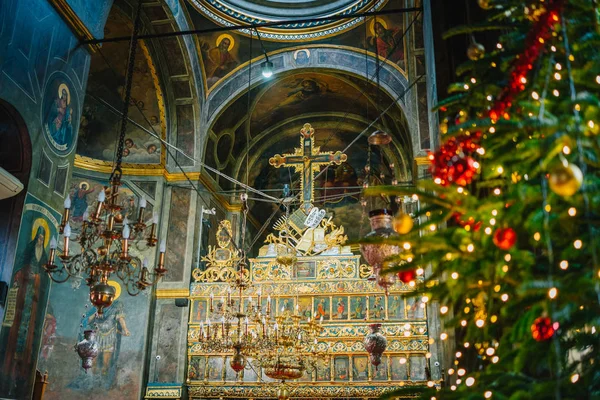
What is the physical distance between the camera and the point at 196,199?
11688 millimetres

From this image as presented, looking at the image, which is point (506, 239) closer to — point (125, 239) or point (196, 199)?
point (125, 239)

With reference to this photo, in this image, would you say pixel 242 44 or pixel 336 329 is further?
pixel 242 44

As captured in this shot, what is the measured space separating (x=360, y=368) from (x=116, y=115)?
7.08 metres

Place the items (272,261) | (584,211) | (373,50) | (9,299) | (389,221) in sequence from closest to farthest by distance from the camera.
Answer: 1. (584,211)
2. (389,221)
3. (9,299)
4. (272,261)
5. (373,50)

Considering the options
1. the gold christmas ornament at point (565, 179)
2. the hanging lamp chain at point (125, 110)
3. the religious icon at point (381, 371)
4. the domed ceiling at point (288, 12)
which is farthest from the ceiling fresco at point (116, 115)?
the gold christmas ornament at point (565, 179)

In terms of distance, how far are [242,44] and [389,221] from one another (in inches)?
304

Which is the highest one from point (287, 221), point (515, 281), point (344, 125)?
point (344, 125)

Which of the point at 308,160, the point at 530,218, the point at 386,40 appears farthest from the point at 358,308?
the point at 530,218

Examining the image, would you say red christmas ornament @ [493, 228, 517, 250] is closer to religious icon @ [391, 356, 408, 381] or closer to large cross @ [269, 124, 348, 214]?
religious icon @ [391, 356, 408, 381]

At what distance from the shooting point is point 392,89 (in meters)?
11.8

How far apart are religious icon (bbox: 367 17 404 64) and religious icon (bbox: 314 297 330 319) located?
197 inches

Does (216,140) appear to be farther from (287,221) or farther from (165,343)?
(165,343)

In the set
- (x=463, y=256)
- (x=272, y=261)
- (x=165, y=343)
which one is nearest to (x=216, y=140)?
(x=272, y=261)

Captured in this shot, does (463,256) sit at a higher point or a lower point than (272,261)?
lower
